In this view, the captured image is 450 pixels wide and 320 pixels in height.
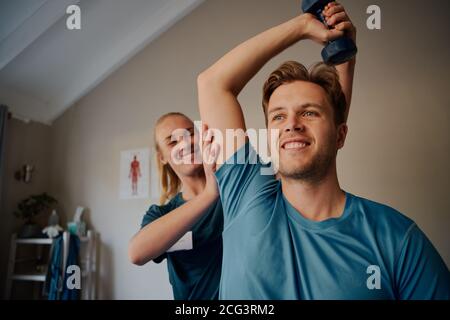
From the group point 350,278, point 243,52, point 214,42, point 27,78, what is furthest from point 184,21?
point 350,278

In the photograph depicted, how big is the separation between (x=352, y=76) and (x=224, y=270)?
669mm

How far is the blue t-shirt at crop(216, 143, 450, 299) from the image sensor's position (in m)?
0.69

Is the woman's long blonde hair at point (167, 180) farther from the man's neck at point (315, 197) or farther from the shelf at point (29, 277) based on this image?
the shelf at point (29, 277)

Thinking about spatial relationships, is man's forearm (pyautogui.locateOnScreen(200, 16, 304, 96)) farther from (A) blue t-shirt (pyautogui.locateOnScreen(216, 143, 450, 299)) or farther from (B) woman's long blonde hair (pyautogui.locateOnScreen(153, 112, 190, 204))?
(B) woman's long blonde hair (pyautogui.locateOnScreen(153, 112, 190, 204))

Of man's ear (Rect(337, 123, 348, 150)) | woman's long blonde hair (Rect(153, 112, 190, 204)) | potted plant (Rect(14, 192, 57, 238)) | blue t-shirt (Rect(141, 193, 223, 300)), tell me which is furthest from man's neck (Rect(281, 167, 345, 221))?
potted plant (Rect(14, 192, 57, 238))

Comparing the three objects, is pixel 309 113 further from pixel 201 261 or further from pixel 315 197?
pixel 201 261

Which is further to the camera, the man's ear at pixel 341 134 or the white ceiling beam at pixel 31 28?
the white ceiling beam at pixel 31 28

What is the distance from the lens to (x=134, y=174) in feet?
4.00

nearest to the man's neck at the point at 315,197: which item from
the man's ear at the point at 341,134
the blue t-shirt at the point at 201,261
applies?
the man's ear at the point at 341,134

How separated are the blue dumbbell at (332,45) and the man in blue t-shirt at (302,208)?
0.07ft

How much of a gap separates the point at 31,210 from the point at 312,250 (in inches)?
48.6

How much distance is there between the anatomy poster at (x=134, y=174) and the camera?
120cm

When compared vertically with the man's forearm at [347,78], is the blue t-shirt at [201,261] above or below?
below

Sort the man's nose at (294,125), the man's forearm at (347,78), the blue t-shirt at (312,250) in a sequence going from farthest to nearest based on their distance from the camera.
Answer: the man's forearm at (347,78)
the man's nose at (294,125)
the blue t-shirt at (312,250)
